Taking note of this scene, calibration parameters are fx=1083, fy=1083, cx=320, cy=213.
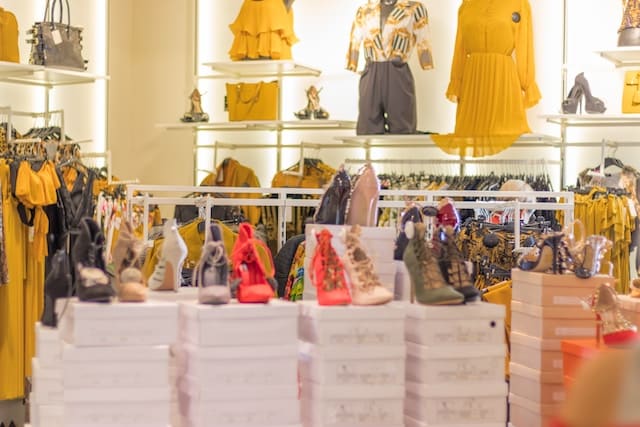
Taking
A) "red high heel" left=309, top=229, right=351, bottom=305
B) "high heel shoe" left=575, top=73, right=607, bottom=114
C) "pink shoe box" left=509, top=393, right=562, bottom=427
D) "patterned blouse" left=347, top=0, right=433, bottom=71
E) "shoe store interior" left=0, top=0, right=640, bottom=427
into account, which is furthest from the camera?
"patterned blouse" left=347, top=0, right=433, bottom=71

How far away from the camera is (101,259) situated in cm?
321

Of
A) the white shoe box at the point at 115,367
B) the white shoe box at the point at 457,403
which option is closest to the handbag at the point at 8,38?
the white shoe box at the point at 115,367

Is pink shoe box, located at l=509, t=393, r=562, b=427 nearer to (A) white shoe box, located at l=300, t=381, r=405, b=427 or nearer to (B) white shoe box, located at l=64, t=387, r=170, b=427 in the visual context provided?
(A) white shoe box, located at l=300, t=381, r=405, b=427

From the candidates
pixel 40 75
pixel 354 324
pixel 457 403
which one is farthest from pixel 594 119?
pixel 354 324

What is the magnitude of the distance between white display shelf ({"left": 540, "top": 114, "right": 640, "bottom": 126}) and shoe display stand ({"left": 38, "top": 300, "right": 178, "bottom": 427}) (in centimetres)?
396

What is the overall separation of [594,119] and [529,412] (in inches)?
124

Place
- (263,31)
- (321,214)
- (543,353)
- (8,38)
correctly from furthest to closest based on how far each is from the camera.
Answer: (263,31) → (8,38) → (321,214) → (543,353)

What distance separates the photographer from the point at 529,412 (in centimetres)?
390

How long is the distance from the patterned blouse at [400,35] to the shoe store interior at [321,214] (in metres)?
0.01

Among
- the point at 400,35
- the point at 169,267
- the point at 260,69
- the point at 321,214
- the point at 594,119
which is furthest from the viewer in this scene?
the point at 260,69

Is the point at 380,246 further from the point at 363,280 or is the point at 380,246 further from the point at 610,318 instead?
the point at 610,318

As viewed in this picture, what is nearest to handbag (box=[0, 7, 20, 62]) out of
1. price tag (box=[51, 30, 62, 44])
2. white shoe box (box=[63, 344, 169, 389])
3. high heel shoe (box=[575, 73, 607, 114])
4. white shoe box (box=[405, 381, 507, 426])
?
price tag (box=[51, 30, 62, 44])

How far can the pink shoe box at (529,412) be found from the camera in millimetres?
3818

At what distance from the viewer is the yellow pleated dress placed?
661cm
